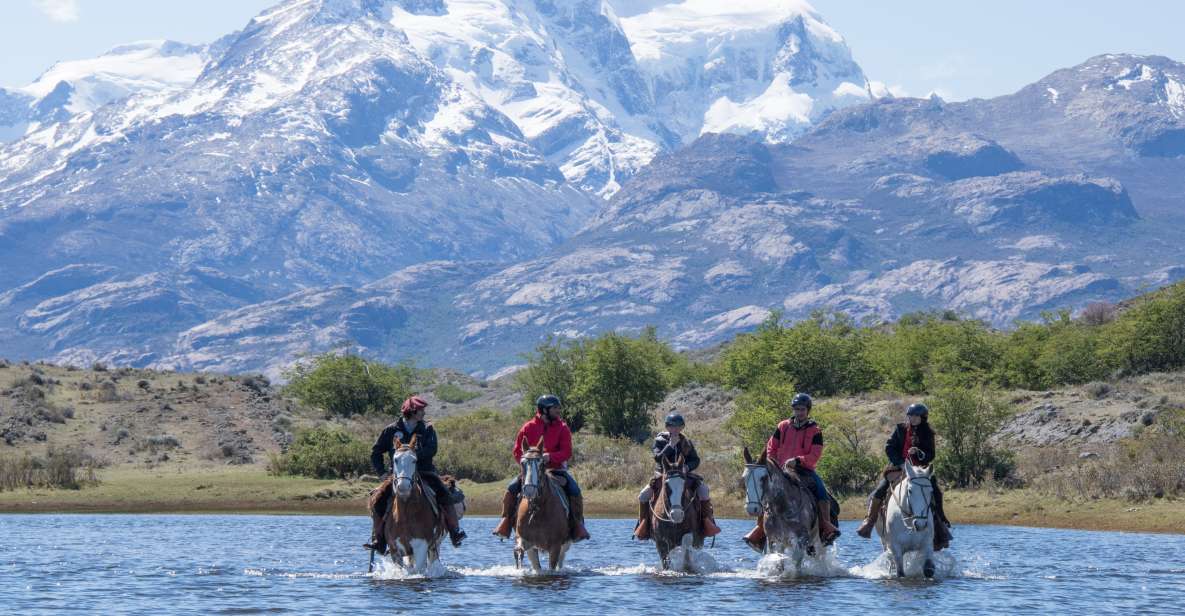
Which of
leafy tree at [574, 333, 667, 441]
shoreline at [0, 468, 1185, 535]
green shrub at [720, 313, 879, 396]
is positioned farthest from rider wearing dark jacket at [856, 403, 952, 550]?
leafy tree at [574, 333, 667, 441]

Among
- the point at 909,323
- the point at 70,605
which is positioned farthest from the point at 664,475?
the point at 909,323

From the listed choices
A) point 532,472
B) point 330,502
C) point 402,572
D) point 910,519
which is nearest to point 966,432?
point 330,502

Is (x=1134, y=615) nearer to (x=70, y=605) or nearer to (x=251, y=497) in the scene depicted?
(x=70, y=605)

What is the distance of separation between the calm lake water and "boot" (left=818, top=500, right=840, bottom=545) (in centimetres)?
81

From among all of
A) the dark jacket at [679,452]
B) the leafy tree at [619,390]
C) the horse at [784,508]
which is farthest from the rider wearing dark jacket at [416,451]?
the leafy tree at [619,390]

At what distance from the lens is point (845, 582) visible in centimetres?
3484

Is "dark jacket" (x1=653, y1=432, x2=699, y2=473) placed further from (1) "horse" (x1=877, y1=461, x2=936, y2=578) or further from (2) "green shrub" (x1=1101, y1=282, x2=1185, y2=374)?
(2) "green shrub" (x1=1101, y1=282, x2=1185, y2=374)

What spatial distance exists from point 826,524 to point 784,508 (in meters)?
1.14

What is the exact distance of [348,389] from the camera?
87.7 meters

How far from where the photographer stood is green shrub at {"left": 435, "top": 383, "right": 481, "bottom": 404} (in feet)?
464

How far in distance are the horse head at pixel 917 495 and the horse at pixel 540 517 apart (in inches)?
274

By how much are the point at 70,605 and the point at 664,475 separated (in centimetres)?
1182

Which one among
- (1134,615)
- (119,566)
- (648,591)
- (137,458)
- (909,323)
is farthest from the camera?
(909,323)

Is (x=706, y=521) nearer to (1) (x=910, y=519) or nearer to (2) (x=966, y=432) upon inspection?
(1) (x=910, y=519)
